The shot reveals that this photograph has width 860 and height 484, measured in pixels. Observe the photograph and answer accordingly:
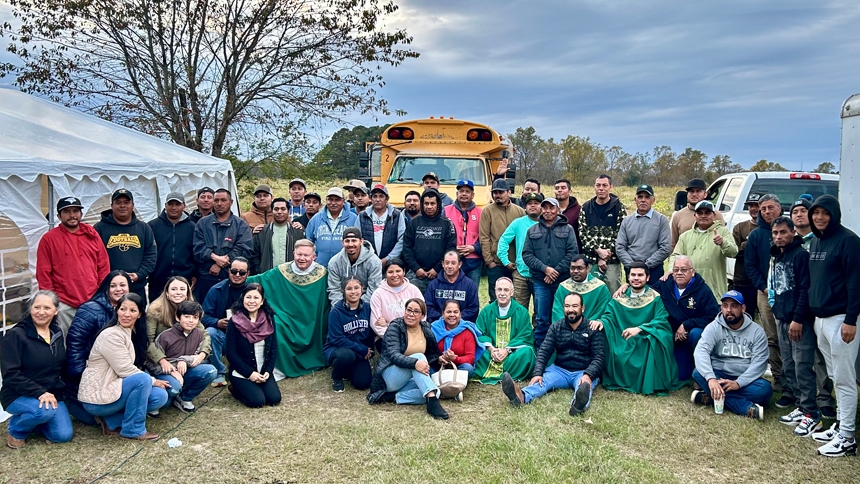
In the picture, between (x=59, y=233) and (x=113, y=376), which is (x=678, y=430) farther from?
(x=59, y=233)

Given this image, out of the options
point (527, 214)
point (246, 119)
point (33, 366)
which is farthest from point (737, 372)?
point (246, 119)

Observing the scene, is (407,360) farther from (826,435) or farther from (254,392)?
(826,435)

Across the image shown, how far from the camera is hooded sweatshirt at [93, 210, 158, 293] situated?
22.2ft

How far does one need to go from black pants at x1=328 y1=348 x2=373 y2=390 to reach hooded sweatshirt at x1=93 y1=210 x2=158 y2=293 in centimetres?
227

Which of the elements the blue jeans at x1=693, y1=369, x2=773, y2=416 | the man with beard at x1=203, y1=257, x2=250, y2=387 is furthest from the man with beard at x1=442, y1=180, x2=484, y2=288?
the blue jeans at x1=693, y1=369, x2=773, y2=416

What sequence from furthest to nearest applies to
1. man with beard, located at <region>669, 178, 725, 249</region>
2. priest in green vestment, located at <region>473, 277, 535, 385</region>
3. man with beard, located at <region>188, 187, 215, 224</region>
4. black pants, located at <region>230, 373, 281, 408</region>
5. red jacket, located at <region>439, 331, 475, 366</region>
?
1. man with beard, located at <region>188, 187, 215, 224</region>
2. man with beard, located at <region>669, 178, 725, 249</region>
3. priest in green vestment, located at <region>473, 277, 535, 385</region>
4. red jacket, located at <region>439, 331, 475, 366</region>
5. black pants, located at <region>230, 373, 281, 408</region>

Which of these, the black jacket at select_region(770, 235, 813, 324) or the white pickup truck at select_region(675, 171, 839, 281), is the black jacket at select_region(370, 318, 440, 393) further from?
the white pickup truck at select_region(675, 171, 839, 281)

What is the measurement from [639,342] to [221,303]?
4317mm

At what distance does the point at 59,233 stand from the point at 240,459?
2972 millimetres

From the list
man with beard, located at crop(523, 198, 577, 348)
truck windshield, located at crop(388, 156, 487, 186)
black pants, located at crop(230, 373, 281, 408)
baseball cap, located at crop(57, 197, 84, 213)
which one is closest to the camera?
black pants, located at crop(230, 373, 281, 408)

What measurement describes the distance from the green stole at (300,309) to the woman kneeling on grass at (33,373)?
2349 millimetres

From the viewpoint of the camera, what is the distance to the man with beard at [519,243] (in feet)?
25.2

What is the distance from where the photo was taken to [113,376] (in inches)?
206

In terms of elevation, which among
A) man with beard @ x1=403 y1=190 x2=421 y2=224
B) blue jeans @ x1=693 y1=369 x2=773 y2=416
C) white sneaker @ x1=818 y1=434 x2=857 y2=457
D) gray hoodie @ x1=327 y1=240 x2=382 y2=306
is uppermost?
man with beard @ x1=403 y1=190 x2=421 y2=224
